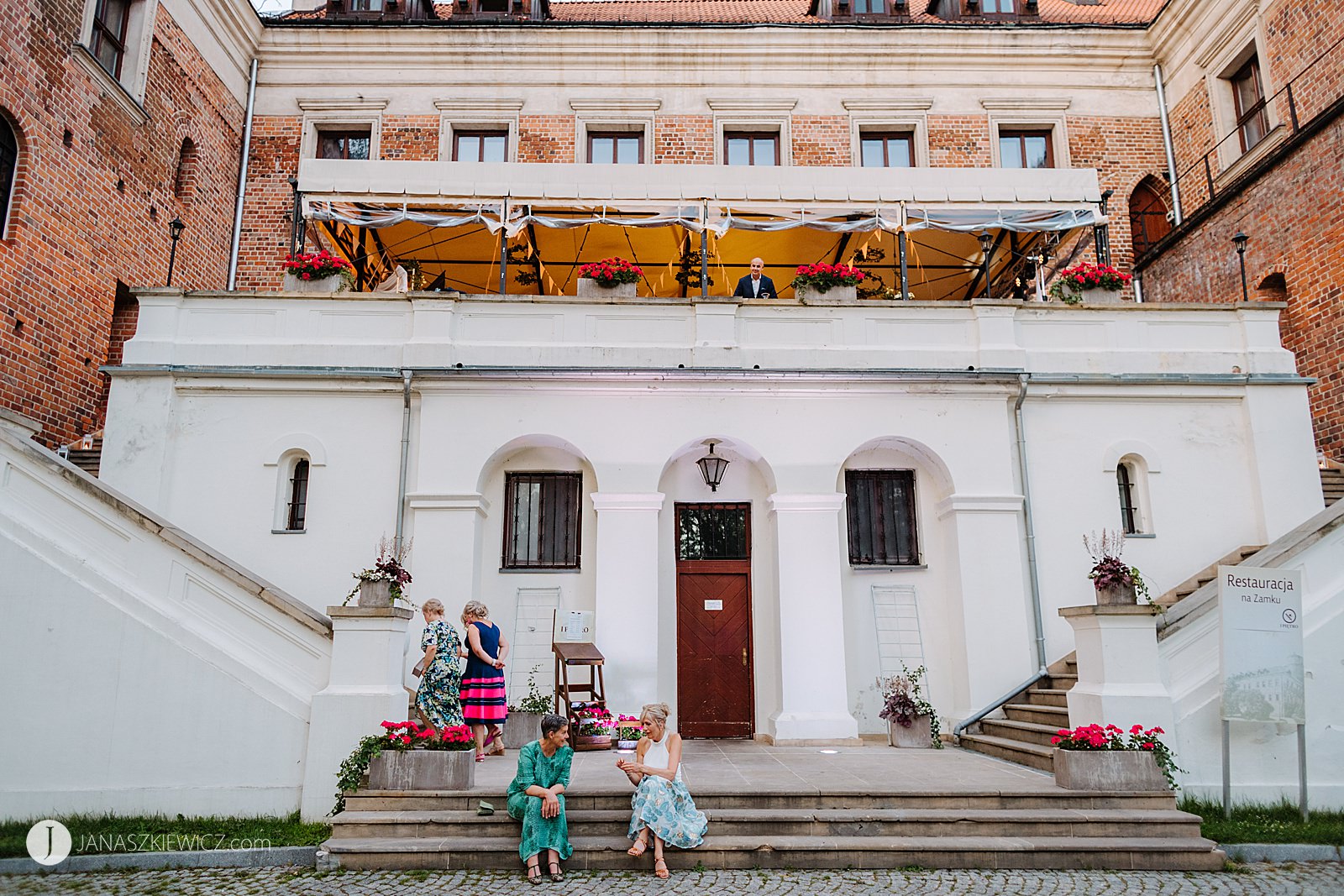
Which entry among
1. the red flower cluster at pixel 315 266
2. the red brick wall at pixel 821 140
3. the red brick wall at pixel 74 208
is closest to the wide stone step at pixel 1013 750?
the red flower cluster at pixel 315 266

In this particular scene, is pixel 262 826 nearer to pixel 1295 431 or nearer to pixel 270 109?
pixel 1295 431

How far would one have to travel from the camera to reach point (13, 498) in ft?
29.4

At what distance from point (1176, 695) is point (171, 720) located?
959cm

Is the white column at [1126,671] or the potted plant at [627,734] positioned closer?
the white column at [1126,671]

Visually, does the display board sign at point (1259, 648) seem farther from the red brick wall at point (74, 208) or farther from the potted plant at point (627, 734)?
the red brick wall at point (74, 208)

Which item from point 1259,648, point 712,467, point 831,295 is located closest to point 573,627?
point 712,467

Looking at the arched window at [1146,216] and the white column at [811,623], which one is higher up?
the arched window at [1146,216]

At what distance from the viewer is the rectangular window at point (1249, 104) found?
55.0ft

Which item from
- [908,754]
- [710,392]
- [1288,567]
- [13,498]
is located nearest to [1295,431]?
[1288,567]

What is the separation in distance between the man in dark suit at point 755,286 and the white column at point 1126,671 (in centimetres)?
669

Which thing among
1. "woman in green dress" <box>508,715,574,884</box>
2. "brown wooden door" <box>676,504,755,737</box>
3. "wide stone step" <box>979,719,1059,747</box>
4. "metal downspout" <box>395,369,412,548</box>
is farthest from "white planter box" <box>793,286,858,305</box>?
"woman in green dress" <box>508,715,574,884</box>

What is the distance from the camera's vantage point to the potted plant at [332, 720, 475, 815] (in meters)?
7.99

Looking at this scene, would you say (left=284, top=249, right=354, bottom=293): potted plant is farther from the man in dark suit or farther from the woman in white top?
the woman in white top

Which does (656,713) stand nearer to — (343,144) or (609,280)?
(609,280)
